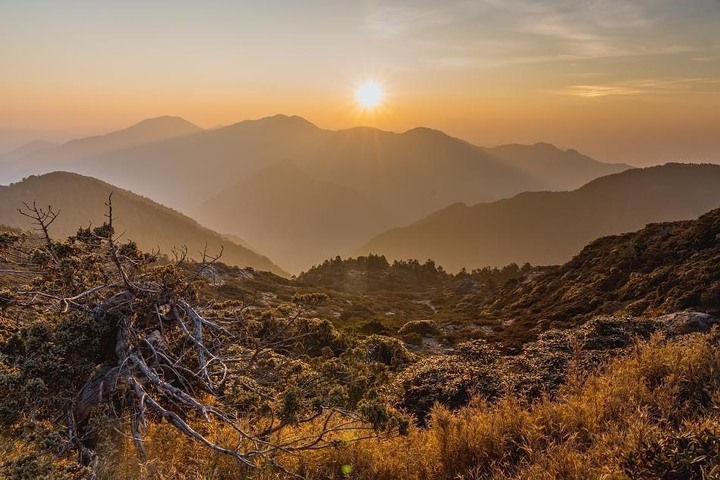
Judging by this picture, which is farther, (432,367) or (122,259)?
(432,367)

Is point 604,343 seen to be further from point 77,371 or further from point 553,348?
point 77,371

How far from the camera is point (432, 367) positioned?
1202 cm

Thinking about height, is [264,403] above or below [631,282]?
below

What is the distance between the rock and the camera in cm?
1241

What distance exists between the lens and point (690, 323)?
1281 centimetres

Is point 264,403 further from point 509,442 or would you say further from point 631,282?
point 631,282

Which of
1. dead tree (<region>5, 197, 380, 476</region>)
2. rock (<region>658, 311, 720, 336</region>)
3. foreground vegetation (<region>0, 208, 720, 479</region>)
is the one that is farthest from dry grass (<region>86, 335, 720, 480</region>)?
rock (<region>658, 311, 720, 336</region>)

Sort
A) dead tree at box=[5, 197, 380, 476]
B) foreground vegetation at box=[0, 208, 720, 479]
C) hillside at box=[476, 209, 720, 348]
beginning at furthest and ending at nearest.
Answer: hillside at box=[476, 209, 720, 348] < dead tree at box=[5, 197, 380, 476] < foreground vegetation at box=[0, 208, 720, 479]

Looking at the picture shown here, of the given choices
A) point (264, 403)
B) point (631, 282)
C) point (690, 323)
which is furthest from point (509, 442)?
point (631, 282)

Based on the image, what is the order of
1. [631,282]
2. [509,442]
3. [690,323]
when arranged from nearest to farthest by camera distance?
1. [509,442]
2. [690,323]
3. [631,282]

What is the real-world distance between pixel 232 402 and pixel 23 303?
14.8 feet

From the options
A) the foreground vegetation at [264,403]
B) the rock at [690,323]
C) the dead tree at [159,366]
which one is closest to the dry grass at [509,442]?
the foreground vegetation at [264,403]

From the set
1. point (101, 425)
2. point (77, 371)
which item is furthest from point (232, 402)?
point (77, 371)

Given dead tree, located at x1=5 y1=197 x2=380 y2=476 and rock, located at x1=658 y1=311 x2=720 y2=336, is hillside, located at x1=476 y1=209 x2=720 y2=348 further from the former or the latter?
dead tree, located at x1=5 y1=197 x2=380 y2=476
